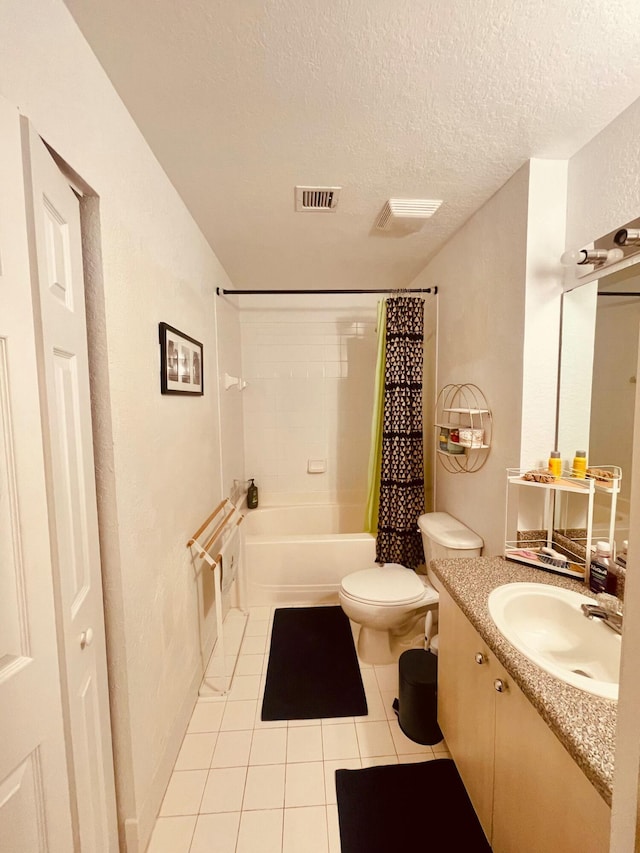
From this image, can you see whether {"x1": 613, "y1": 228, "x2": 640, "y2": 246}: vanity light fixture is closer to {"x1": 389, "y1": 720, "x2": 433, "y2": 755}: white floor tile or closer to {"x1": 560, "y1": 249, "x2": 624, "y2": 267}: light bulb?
{"x1": 560, "y1": 249, "x2": 624, "y2": 267}: light bulb

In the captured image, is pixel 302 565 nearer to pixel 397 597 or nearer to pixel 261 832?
pixel 397 597

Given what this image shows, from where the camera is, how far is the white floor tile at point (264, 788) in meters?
1.22

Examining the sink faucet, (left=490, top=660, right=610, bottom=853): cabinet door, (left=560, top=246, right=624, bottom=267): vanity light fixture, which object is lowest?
(left=490, top=660, right=610, bottom=853): cabinet door

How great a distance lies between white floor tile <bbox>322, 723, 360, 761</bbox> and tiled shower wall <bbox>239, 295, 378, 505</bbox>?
1.78 meters

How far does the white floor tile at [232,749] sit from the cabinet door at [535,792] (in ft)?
3.01

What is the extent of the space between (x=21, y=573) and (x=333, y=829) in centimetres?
133

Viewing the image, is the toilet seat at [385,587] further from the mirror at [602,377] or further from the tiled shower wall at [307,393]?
the tiled shower wall at [307,393]

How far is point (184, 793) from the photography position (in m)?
1.27

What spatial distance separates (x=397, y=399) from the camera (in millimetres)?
2262

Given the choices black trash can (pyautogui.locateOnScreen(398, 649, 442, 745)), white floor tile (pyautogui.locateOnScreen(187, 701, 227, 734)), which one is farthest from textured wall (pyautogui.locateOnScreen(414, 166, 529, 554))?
white floor tile (pyautogui.locateOnScreen(187, 701, 227, 734))

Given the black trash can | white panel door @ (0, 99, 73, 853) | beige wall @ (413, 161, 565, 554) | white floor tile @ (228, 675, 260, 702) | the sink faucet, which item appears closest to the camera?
white panel door @ (0, 99, 73, 853)

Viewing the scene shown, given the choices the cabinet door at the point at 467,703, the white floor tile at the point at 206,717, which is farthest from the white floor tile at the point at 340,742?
the white floor tile at the point at 206,717

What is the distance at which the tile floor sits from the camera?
114 cm

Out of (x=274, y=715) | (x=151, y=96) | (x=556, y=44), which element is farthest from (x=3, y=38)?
(x=274, y=715)
